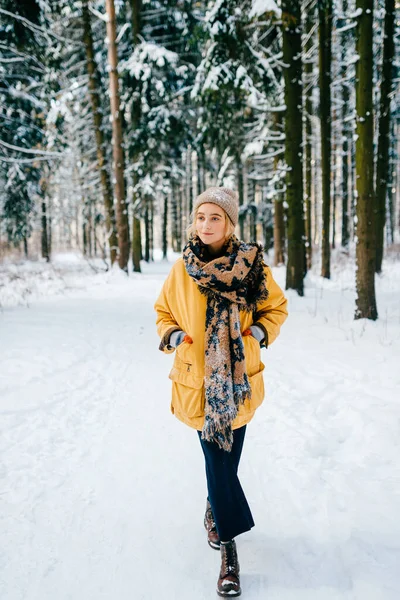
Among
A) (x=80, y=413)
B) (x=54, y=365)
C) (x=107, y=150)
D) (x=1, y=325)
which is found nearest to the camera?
(x=80, y=413)

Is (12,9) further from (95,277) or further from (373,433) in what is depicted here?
(373,433)

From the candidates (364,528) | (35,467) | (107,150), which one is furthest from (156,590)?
(107,150)

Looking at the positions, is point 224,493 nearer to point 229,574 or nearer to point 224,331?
point 229,574

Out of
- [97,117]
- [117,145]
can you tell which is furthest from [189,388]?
[97,117]

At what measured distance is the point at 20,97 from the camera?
9.10 m

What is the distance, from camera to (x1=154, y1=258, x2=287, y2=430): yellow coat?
7.27 ft

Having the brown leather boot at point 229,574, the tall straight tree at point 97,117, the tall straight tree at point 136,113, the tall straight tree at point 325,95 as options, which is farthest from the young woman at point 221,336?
the tall straight tree at point 136,113

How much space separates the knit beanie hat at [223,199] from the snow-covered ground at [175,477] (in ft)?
6.91

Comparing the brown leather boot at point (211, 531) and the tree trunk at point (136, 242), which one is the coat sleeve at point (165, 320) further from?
the tree trunk at point (136, 242)

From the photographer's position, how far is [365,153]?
643 cm

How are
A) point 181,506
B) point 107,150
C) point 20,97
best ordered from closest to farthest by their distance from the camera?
point 181,506
point 20,97
point 107,150

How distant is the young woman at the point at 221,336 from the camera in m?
Answer: 2.14

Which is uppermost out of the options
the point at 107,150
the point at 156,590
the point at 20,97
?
the point at 107,150

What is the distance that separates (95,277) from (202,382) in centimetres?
1392
